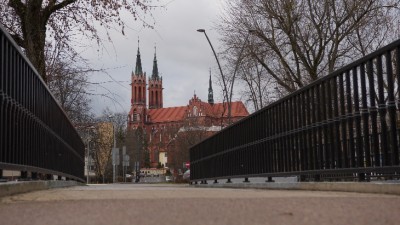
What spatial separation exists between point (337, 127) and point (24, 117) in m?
4.25

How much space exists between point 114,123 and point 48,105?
220 feet

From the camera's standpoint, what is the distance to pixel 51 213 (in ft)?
13.4

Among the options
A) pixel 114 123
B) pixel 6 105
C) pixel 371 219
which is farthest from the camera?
pixel 114 123

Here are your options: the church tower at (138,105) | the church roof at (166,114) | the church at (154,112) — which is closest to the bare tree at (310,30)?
the church at (154,112)

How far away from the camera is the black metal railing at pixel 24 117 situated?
5828 millimetres

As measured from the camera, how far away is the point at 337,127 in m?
7.84

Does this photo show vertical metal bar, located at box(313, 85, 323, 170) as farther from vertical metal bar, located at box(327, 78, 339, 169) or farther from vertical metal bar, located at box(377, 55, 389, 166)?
vertical metal bar, located at box(377, 55, 389, 166)

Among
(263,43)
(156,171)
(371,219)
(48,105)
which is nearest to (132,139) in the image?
(156,171)

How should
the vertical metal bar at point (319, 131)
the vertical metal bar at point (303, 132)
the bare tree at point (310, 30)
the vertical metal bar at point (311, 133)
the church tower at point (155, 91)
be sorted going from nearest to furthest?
the vertical metal bar at point (319, 131), the vertical metal bar at point (311, 133), the vertical metal bar at point (303, 132), the bare tree at point (310, 30), the church tower at point (155, 91)

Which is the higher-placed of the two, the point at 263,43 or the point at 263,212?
the point at 263,43

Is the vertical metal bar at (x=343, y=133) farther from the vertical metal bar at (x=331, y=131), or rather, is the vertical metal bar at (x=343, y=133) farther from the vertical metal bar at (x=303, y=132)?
the vertical metal bar at (x=303, y=132)

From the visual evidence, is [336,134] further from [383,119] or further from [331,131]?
[383,119]

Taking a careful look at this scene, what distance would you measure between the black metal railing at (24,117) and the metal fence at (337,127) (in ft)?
13.6

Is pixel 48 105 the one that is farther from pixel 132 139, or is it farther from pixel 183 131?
pixel 132 139
